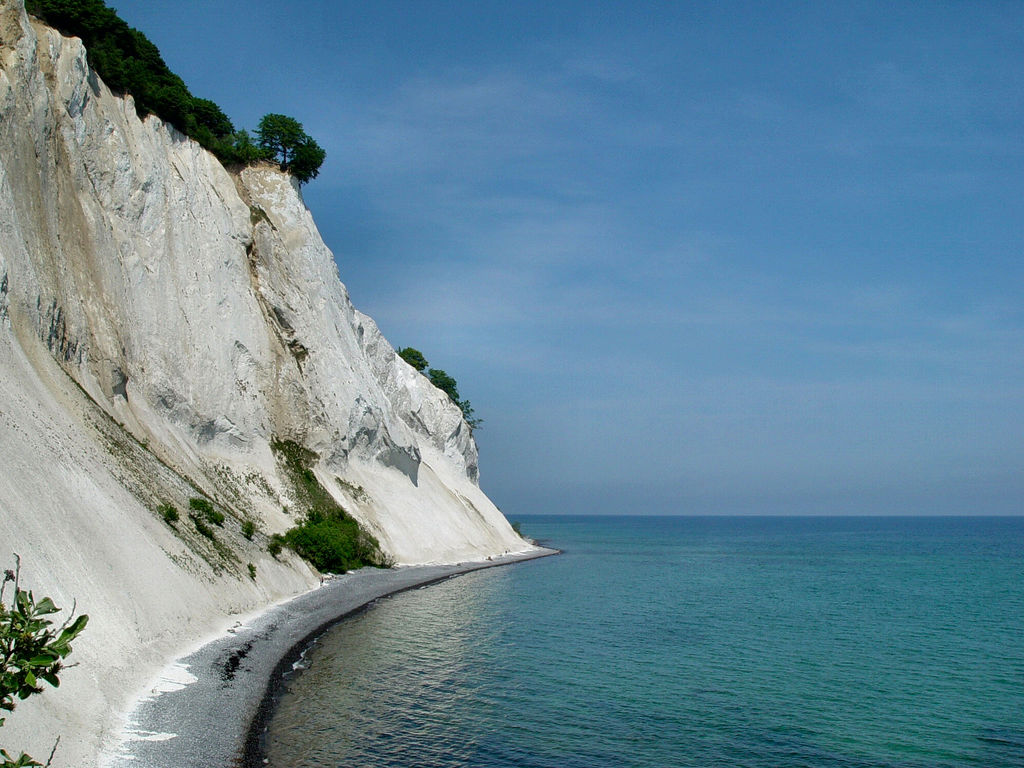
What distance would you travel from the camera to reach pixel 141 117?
4247 cm

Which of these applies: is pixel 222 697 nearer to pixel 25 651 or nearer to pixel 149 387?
pixel 25 651

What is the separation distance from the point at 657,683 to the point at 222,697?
1209cm

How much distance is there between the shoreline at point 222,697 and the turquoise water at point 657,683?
0.71 metres

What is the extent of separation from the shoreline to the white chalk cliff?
Result: 0.61 meters

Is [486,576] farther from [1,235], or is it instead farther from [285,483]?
[1,235]

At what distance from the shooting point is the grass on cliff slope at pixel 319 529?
127ft

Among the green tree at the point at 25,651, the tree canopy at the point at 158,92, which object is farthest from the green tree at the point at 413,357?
the green tree at the point at 25,651

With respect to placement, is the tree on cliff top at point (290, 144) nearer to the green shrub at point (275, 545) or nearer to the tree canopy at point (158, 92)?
the tree canopy at point (158, 92)

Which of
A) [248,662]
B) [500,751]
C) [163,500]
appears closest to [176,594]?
[248,662]

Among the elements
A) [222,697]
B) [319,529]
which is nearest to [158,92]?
[319,529]

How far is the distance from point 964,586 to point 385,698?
150ft

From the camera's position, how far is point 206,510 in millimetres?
30344

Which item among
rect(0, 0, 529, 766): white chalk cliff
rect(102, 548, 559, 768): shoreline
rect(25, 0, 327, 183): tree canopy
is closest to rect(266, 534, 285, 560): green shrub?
rect(0, 0, 529, 766): white chalk cliff

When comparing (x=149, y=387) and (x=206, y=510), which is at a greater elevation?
(x=149, y=387)
